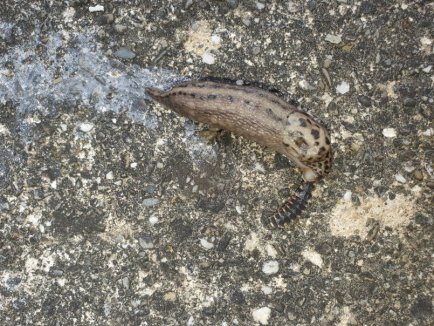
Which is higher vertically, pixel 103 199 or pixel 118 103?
pixel 118 103

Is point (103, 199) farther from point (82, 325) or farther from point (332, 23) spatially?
point (332, 23)

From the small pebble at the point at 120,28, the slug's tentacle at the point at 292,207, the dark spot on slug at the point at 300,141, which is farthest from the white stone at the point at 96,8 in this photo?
the slug's tentacle at the point at 292,207

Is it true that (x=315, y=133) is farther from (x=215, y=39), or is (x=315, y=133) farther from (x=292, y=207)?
(x=215, y=39)

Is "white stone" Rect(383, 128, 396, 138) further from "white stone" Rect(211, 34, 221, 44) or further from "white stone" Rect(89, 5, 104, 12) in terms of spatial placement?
"white stone" Rect(89, 5, 104, 12)

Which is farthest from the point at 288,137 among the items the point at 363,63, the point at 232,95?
the point at 363,63

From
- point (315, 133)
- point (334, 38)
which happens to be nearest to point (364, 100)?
point (334, 38)

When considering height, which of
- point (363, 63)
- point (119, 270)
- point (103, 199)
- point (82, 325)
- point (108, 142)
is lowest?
point (82, 325)

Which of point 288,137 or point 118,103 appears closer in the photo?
point 288,137
